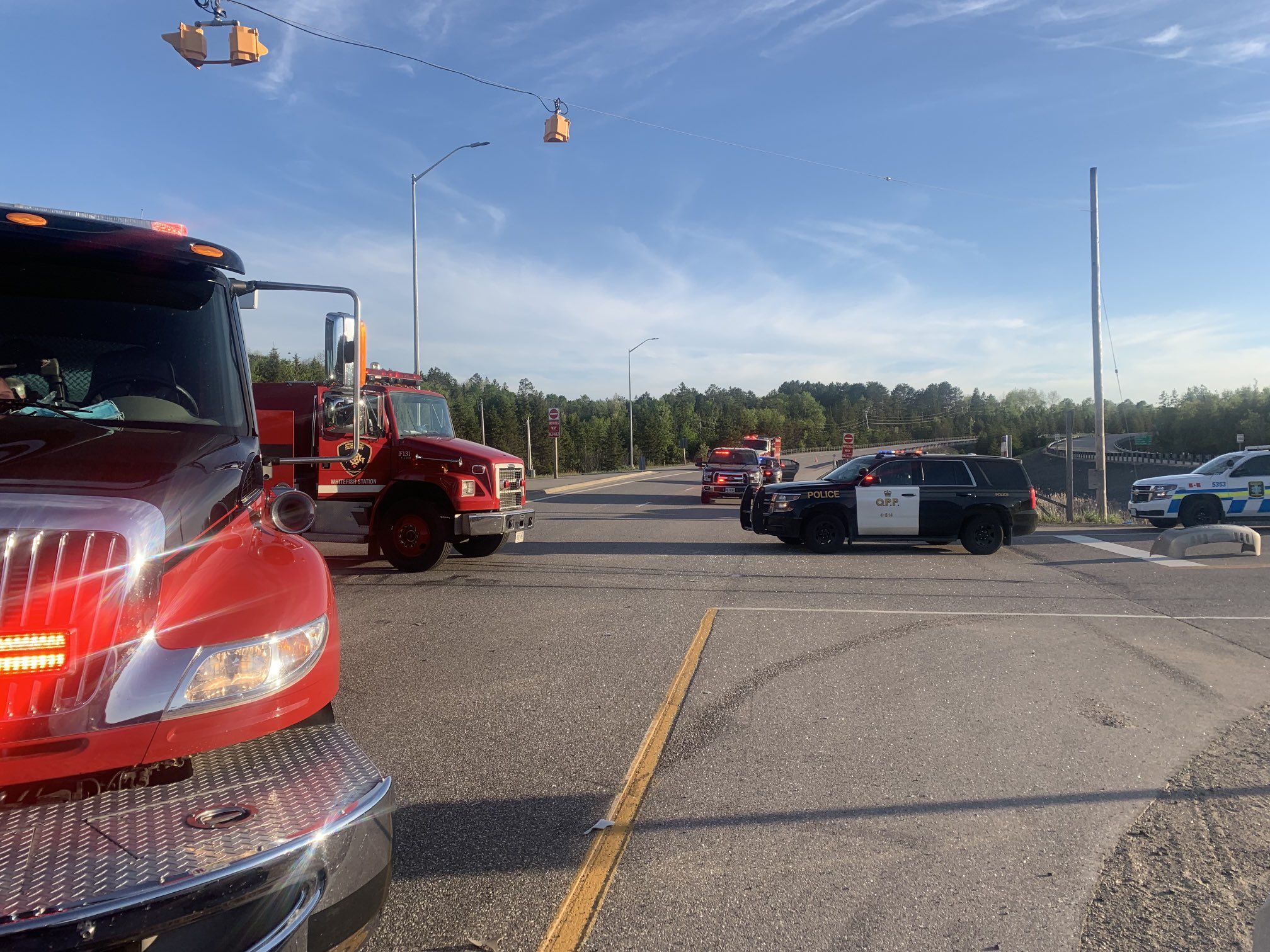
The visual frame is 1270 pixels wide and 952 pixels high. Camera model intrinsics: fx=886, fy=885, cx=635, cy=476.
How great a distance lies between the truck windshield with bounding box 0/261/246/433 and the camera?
399cm

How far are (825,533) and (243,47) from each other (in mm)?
10890

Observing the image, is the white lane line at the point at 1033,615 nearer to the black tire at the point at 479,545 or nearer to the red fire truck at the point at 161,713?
the black tire at the point at 479,545

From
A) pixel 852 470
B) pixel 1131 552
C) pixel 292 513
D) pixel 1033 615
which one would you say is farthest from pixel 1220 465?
pixel 292 513

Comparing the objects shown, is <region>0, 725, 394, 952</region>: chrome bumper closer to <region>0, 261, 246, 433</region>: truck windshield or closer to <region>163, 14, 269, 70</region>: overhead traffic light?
<region>0, 261, 246, 433</region>: truck windshield

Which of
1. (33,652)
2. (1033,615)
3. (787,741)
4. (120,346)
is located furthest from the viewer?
(1033,615)

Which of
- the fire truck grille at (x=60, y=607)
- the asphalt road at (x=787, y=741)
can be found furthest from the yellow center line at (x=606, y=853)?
the fire truck grille at (x=60, y=607)

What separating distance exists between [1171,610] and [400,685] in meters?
8.36

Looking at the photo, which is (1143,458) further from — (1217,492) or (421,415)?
(421,415)

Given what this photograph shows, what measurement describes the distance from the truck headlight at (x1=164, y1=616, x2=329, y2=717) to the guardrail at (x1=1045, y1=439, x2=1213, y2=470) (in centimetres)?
6967

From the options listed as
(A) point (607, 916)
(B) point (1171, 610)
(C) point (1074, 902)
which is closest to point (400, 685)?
(A) point (607, 916)

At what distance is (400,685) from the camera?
6508 mm

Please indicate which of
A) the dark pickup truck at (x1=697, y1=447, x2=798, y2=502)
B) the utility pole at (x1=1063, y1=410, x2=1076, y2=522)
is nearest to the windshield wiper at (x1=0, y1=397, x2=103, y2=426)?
the utility pole at (x1=1063, y1=410, x2=1076, y2=522)

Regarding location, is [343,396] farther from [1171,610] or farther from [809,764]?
[1171,610]

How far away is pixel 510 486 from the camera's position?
484 inches
